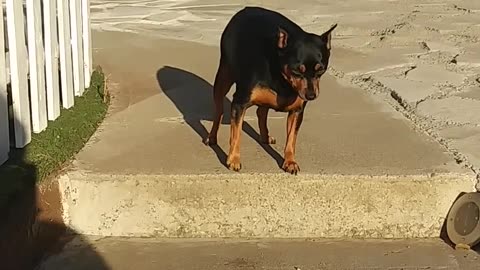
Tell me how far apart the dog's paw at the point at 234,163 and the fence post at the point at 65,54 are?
1.23 meters

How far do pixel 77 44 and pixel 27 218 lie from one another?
5.46 ft

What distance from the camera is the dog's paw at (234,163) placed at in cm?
443

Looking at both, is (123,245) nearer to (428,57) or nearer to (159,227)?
(159,227)

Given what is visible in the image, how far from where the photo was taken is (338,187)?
14.4 ft

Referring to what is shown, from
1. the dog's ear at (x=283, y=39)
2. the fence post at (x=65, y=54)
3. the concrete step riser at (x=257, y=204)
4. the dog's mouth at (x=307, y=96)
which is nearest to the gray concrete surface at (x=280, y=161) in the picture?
the concrete step riser at (x=257, y=204)

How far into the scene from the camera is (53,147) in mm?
4527

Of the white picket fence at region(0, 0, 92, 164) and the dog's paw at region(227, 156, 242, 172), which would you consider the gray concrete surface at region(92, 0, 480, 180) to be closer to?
the dog's paw at region(227, 156, 242, 172)

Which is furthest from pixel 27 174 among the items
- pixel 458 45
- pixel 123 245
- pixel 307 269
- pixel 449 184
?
pixel 458 45

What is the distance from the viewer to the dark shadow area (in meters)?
3.78

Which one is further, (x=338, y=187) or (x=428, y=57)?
(x=428, y=57)

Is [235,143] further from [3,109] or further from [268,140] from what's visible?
[3,109]

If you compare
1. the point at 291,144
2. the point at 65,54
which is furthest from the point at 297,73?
the point at 65,54

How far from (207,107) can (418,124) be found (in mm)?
1339

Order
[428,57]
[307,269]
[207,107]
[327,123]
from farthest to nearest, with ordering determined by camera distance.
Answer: [428,57] → [207,107] → [327,123] → [307,269]
